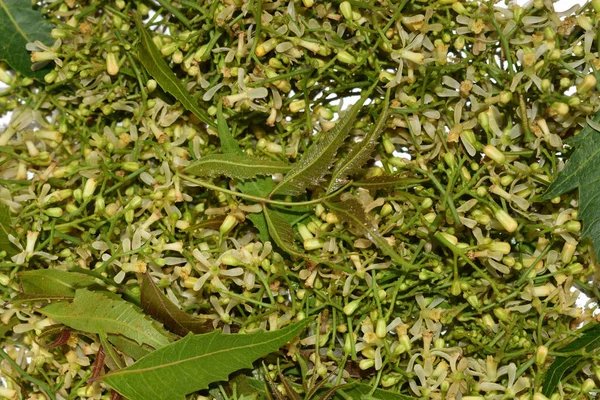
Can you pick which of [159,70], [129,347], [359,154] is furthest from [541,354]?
[159,70]

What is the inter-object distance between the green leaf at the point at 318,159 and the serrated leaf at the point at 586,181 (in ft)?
1.12

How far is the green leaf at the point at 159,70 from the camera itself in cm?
124

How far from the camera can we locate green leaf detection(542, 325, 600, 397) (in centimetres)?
120

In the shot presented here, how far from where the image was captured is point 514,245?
1274 mm

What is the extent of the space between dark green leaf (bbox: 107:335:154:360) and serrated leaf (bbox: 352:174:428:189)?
45cm

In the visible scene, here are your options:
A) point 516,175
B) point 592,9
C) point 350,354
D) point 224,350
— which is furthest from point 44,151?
point 592,9

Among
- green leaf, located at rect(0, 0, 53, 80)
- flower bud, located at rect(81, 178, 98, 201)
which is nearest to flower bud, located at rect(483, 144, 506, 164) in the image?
flower bud, located at rect(81, 178, 98, 201)

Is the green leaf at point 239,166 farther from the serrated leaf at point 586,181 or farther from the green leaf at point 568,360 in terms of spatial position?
the green leaf at point 568,360

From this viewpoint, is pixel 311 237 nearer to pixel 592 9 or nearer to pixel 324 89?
pixel 324 89

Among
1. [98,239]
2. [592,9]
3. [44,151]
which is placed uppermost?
[592,9]

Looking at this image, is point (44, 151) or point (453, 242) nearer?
point (453, 242)

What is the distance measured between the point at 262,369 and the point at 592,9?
829 millimetres

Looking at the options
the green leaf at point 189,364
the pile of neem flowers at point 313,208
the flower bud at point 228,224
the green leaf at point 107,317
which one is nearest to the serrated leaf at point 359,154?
the pile of neem flowers at point 313,208

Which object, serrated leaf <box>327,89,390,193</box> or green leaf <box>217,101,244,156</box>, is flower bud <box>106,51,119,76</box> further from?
serrated leaf <box>327,89,390,193</box>
